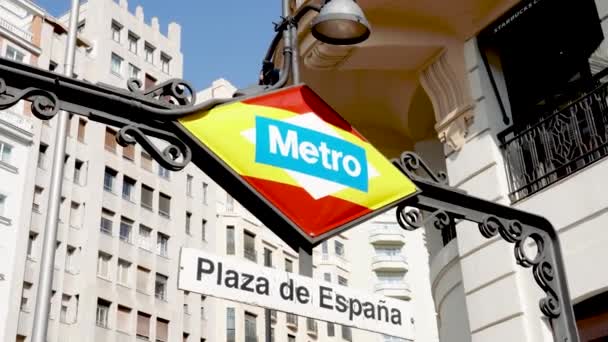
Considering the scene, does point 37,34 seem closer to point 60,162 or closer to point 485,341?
point 60,162

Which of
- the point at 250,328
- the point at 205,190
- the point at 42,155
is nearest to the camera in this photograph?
the point at 42,155

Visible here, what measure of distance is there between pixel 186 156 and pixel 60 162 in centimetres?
1534

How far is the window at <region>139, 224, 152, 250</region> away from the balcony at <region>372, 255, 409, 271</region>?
80.8 feet

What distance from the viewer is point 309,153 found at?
462 centimetres

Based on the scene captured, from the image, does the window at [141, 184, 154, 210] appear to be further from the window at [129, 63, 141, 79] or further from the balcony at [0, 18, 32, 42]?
the balcony at [0, 18, 32, 42]

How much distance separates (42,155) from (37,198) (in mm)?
2651

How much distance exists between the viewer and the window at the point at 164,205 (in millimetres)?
45438

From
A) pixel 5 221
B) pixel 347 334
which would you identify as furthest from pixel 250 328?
pixel 5 221

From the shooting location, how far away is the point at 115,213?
41.8 meters

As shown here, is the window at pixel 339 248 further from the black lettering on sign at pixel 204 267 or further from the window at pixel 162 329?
the black lettering on sign at pixel 204 267

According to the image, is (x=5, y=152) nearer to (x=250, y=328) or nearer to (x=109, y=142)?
(x=109, y=142)

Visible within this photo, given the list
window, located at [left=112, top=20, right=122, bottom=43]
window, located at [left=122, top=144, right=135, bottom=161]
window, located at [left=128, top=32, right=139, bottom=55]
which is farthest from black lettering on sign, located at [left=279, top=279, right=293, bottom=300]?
window, located at [left=128, top=32, right=139, bottom=55]

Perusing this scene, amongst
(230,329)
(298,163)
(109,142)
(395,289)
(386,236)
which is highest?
(386,236)

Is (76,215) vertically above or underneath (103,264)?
above
